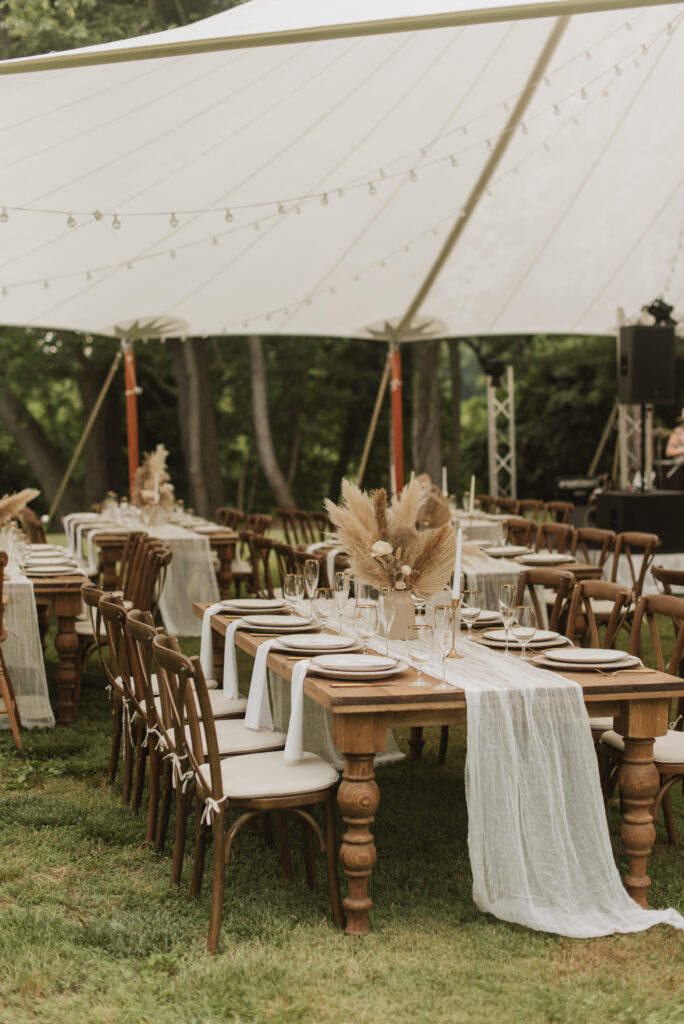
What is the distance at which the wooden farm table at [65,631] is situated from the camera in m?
6.10

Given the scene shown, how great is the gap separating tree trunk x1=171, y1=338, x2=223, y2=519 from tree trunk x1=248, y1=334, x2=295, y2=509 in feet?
3.62

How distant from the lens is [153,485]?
9.41m

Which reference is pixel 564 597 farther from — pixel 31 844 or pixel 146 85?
pixel 146 85

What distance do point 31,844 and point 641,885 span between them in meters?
2.12

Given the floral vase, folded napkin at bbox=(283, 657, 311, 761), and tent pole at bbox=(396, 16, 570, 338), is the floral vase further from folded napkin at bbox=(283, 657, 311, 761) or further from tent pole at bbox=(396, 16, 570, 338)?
tent pole at bbox=(396, 16, 570, 338)

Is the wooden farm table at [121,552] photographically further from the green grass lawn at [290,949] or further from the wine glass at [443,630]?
the wine glass at [443,630]

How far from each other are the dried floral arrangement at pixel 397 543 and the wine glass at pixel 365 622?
0.57 feet

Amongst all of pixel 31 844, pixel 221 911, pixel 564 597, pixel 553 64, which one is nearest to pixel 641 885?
pixel 221 911

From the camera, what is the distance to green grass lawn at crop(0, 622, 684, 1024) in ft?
9.56

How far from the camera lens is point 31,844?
4.22 m

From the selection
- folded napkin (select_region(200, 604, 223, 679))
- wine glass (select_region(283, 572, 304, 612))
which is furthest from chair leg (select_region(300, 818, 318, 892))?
folded napkin (select_region(200, 604, 223, 679))

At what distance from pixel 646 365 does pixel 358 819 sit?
28.1 ft

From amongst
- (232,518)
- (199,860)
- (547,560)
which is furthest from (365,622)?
(232,518)

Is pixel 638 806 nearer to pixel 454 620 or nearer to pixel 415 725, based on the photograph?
pixel 415 725
